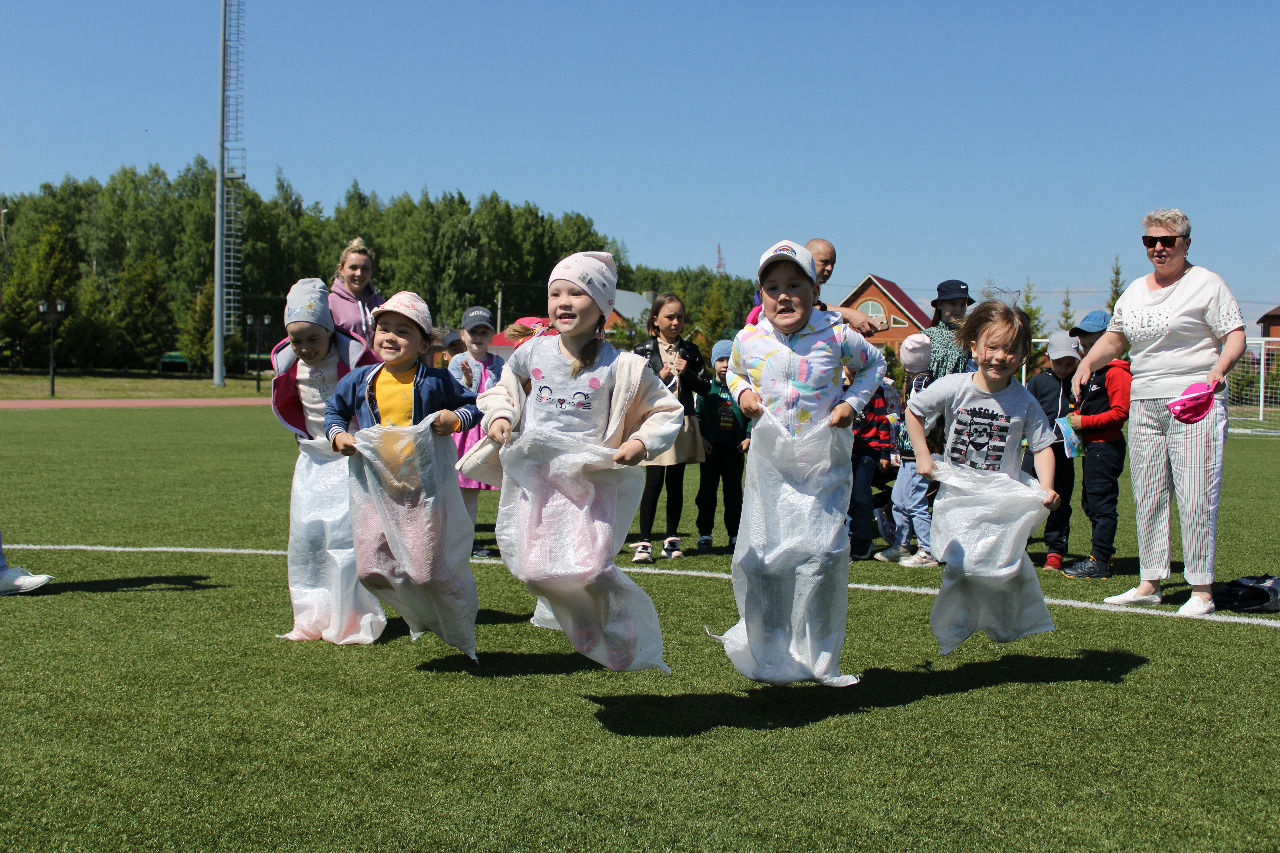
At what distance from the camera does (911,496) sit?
7844mm

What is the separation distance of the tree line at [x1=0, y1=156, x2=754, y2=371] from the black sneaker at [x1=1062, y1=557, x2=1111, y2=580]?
48788mm

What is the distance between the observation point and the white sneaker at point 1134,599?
6.15 metres

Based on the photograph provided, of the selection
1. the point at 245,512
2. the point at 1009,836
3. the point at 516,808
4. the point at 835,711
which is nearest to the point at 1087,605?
the point at 835,711

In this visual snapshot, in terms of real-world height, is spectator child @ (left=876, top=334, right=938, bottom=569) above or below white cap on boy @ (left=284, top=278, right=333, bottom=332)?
below

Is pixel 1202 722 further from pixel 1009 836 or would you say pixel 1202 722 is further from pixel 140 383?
pixel 140 383

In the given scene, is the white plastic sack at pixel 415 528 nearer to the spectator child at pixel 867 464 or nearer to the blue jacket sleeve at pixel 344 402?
the blue jacket sleeve at pixel 344 402

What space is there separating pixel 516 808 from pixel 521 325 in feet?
19.0

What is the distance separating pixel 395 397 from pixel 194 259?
72.1 meters

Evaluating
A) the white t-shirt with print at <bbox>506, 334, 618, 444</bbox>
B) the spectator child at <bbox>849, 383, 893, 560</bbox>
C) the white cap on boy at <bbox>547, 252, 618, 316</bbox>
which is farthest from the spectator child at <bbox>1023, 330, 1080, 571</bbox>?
the white t-shirt with print at <bbox>506, 334, 618, 444</bbox>

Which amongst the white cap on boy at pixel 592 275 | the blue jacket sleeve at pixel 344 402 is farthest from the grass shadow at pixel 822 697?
the blue jacket sleeve at pixel 344 402

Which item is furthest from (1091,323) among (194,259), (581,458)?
(194,259)

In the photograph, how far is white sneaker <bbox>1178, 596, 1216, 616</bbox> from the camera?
580 centimetres

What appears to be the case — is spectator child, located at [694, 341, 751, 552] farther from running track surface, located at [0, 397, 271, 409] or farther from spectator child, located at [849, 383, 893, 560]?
running track surface, located at [0, 397, 271, 409]

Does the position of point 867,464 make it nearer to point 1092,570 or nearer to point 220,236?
point 1092,570
